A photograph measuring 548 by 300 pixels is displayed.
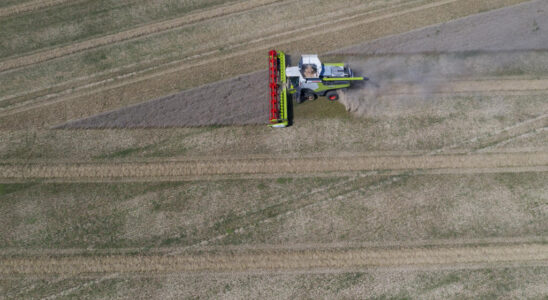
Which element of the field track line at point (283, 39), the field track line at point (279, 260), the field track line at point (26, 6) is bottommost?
the field track line at point (279, 260)

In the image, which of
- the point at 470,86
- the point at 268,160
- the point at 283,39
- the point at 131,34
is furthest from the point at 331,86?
the point at 131,34

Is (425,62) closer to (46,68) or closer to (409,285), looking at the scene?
(409,285)

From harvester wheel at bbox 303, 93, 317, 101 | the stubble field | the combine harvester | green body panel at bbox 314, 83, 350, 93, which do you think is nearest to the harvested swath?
the stubble field

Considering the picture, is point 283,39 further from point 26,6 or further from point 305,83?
point 26,6

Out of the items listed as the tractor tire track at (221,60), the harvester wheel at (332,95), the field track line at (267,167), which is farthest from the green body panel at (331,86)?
the tractor tire track at (221,60)

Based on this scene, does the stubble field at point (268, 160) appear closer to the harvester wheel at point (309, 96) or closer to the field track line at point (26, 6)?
the harvester wheel at point (309, 96)
